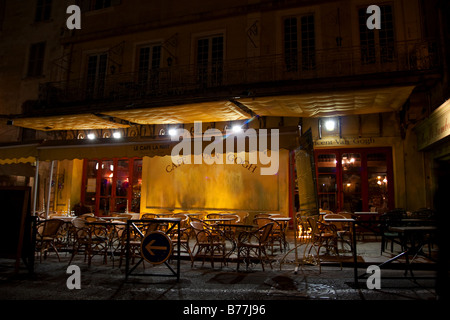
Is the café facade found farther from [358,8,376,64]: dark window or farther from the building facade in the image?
[358,8,376,64]: dark window

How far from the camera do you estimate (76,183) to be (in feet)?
50.8

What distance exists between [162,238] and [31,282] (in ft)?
8.23

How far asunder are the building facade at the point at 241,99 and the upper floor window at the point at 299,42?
0.05 meters

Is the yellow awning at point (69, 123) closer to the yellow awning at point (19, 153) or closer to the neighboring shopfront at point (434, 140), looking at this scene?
the yellow awning at point (19, 153)

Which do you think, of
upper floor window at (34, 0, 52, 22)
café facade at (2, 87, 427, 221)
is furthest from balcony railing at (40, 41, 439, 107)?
upper floor window at (34, 0, 52, 22)

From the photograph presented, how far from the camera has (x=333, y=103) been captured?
10.7m

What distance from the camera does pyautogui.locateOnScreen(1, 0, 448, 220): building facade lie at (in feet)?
33.3

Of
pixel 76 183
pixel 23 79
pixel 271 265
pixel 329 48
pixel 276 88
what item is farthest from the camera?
pixel 23 79

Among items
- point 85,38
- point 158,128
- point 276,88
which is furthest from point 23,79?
point 276,88

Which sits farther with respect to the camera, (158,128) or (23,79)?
(23,79)

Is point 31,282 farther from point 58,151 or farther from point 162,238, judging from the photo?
point 58,151

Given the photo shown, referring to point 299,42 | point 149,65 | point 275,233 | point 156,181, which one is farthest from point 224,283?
point 149,65

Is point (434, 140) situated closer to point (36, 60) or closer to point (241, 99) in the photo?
Answer: point (241, 99)

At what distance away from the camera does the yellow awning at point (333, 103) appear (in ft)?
31.9
